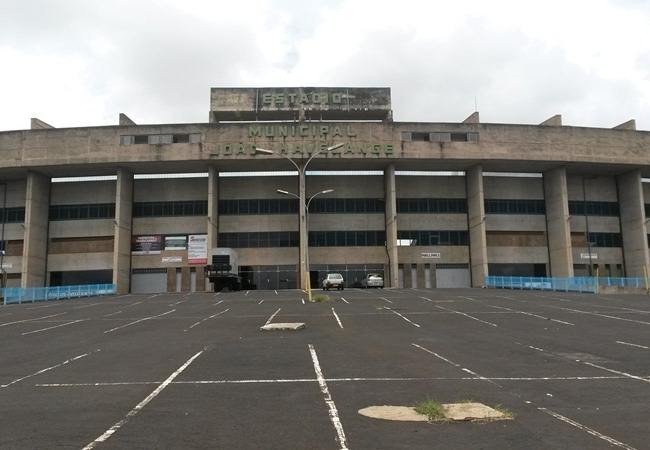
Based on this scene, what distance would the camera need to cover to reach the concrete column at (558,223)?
56.3 meters

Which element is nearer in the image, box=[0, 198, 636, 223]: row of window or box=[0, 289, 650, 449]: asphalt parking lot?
box=[0, 289, 650, 449]: asphalt parking lot

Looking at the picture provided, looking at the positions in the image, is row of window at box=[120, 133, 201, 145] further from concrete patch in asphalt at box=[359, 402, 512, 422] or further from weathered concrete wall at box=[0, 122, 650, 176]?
concrete patch in asphalt at box=[359, 402, 512, 422]

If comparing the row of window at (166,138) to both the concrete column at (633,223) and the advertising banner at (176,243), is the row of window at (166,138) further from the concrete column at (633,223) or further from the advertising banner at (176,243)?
the concrete column at (633,223)

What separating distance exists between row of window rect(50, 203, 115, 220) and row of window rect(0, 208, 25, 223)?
3220mm

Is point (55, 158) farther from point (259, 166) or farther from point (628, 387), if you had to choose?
point (628, 387)

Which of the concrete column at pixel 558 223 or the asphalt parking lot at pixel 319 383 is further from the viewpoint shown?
the concrete column at pixel 558 223

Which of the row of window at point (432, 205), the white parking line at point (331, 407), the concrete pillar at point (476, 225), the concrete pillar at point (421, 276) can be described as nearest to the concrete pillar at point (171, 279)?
the row of window at point (432, 205)

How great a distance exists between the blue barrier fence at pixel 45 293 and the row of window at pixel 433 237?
32861mm

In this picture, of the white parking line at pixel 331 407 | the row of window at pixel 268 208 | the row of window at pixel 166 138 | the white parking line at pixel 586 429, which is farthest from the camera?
the row of window at pixel 268 208

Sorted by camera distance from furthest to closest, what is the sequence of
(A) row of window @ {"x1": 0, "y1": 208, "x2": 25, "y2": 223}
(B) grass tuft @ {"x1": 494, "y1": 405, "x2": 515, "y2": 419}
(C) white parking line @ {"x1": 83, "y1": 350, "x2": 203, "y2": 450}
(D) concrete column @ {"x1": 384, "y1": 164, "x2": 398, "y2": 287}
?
(A) row of window @ {"x1": 0, "y1": 208, "x2": 25, "y2": 223} → (D) concrete column @ {"x1": 384, "y1": 164, "x2": 398, "y2": 287} → (B) grass tuft @ {"x1": 494, "y1": 405, "x2": 515, "y2": 419} → (C) white parking line @ {"x1": 83, "y1": 350, "x2": 203, "y2": 450}

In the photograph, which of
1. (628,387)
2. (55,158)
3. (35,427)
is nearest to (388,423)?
(35,427)

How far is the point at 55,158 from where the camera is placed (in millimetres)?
54469

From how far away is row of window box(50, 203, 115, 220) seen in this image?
59.4 metres

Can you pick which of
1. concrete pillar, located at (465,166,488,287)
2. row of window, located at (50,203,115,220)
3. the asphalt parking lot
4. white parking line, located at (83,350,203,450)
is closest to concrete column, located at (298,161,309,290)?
the asphalt parking lot
